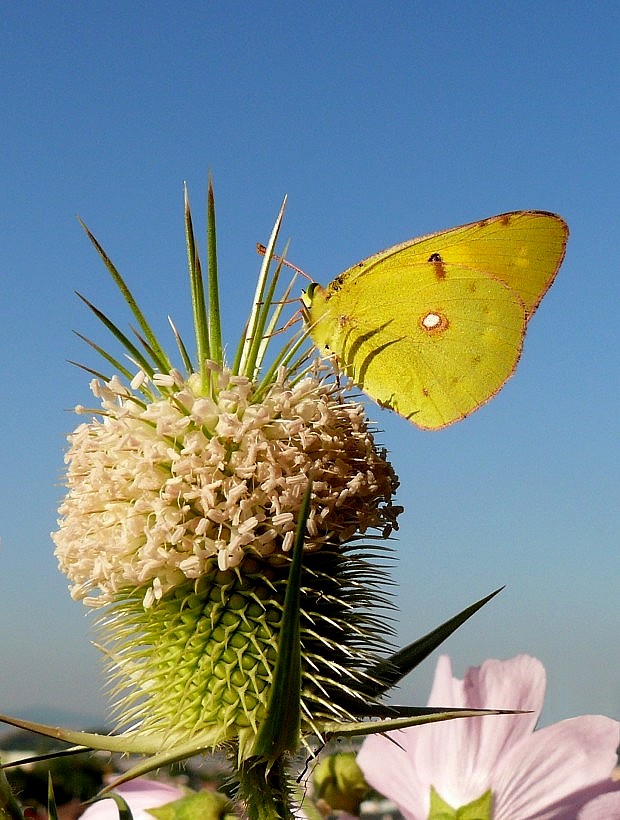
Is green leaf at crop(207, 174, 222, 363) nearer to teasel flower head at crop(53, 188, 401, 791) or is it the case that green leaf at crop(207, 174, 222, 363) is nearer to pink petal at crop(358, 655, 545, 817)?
teasel flower head at crop(53, 188, 401, 791)

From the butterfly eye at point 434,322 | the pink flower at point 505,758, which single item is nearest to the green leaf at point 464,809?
the pink flower at point 505,758

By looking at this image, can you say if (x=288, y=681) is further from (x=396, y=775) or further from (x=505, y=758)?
(x=396, y=775)

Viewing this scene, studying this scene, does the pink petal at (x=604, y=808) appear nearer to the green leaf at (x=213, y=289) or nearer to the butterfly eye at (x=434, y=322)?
the butterfly eye at (x=434, y=322)

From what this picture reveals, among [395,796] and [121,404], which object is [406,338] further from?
[395,796]

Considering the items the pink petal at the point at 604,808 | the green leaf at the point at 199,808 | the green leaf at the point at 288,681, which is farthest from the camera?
the pink petal at the point at 604,808

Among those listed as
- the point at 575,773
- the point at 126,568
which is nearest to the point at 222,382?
the point at 126,568

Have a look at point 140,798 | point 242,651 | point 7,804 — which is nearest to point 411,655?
point 242,651

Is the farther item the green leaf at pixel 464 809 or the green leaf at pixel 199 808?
the green leaf at pixel 464 809
